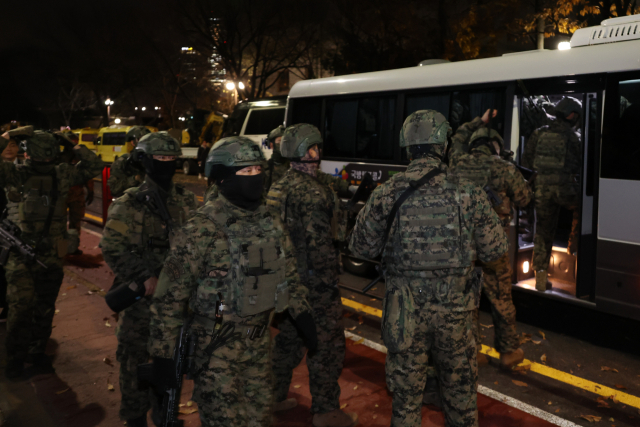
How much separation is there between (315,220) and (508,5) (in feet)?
54.0

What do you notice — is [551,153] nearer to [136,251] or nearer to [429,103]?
[429,103]

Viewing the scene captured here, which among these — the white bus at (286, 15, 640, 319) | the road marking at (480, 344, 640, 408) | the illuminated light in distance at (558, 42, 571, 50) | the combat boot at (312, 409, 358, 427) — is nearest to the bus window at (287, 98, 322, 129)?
the white bus at (286, 15, 640, 319)

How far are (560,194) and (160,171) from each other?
5.05m

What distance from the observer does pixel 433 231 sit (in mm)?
3010

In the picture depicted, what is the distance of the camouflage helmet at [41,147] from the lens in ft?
14.7

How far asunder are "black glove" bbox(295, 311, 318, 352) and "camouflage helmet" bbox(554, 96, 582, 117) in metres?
5.19

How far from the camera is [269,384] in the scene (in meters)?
2.64

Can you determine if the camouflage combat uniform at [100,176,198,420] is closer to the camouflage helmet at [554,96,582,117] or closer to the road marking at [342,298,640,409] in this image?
the road marking at [342,298,640,409]

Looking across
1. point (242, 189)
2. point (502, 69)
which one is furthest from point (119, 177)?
point (502, 69)

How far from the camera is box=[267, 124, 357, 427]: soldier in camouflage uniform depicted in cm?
374

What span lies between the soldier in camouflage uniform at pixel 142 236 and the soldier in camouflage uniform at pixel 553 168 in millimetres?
4709

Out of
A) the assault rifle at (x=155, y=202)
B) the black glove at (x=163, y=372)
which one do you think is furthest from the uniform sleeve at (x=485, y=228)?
the assault rifle at (x=155, y=202)

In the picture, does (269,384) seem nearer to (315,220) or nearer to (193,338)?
(193,338)

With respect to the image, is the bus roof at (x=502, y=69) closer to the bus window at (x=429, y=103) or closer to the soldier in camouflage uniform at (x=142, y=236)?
the bus window at (x=429, y=103)
